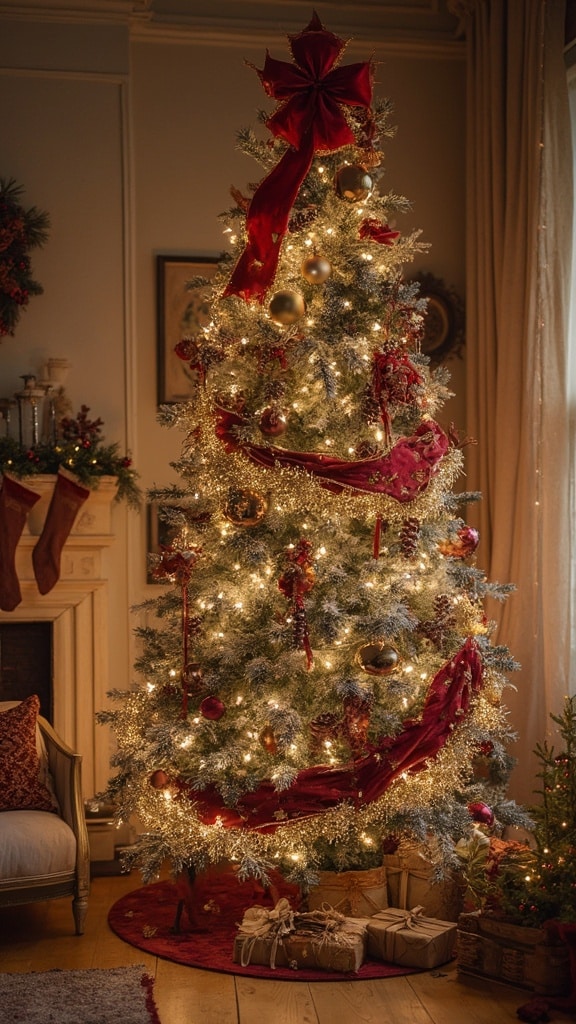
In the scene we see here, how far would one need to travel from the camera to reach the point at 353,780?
3.77 m

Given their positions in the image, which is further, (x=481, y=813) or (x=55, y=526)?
(x=55, y=526)

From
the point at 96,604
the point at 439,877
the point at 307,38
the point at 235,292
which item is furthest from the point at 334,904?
the point at 307,38

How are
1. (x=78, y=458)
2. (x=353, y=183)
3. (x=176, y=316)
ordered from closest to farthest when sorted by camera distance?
(x=353, y=183)
(x=78, y=458)
(x=176, y=316)

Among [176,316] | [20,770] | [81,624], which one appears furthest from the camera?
[176,316]

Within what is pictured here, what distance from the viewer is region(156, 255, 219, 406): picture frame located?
5293 mm

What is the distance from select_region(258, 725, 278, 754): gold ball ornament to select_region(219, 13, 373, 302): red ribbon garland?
1.48 metres

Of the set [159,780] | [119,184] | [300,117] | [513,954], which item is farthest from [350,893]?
[119,184]

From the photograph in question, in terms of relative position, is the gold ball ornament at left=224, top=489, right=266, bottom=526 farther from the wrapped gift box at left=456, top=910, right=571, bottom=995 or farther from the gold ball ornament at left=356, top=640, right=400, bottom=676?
the wrapped gift box at left=456, top=910, right=571, bottom=995

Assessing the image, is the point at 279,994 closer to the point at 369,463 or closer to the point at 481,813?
the point at 481,813

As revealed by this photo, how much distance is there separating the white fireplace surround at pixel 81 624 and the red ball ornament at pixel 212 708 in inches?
51.2

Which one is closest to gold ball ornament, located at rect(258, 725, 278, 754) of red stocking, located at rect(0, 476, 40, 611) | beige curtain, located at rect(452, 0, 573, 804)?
beige curtain, located at rect(452, 0, 573, 804)

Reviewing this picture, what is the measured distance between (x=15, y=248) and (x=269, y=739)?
2.57 meters

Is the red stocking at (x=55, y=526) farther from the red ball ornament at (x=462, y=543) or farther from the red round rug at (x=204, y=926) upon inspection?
the red ball ornament at (x=462, y=543)

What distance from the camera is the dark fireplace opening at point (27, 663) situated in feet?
16.4
